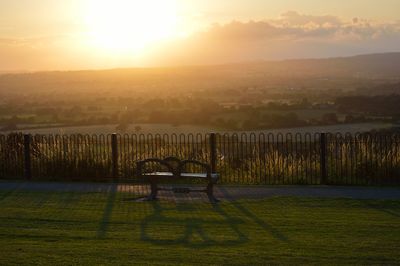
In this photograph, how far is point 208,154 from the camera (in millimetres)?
19250

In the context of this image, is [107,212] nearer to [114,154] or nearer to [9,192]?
[9,192]

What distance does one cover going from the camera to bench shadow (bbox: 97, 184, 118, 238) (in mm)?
11180

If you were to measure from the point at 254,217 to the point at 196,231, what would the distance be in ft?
5.12

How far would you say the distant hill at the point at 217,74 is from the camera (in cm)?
9931

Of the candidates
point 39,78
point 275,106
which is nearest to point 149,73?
point 39,78

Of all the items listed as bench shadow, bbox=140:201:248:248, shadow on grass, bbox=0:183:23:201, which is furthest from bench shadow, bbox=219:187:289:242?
shadow on grass, bbox=0:183:23:201

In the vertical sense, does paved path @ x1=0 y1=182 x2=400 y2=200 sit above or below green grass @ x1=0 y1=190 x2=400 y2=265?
above

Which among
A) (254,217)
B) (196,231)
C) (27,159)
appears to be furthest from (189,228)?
(27,159)

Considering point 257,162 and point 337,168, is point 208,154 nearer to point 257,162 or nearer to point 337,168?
point 257,162

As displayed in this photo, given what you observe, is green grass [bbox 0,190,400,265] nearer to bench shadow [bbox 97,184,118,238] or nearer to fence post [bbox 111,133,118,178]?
bench shadow [bbox 97,184,118,238]

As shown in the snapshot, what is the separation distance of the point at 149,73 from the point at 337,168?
320ft

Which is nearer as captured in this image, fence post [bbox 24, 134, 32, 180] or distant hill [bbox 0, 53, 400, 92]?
fence post [bbox 24, 134, 32, 180]

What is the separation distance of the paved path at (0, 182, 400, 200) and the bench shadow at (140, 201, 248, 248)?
1.55 metres

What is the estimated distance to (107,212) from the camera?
13.1 metres
